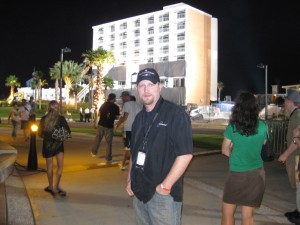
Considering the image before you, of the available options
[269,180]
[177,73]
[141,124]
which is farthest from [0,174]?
[177,73]

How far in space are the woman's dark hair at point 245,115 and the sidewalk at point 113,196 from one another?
1.86 metres

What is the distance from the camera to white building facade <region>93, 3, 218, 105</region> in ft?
232

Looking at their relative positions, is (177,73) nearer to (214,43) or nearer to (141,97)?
(214,43)

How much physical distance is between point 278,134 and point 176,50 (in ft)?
205

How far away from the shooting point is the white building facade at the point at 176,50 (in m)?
70.6

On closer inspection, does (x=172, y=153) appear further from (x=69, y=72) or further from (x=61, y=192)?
(x=69, y=72)

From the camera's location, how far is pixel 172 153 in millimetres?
3002

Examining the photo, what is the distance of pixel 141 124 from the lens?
319 cm

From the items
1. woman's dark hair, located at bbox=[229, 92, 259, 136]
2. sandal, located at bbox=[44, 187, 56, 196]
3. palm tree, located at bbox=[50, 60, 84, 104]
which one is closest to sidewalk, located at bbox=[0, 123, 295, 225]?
sandal, located at bbox=[44, 187, 56, 196]

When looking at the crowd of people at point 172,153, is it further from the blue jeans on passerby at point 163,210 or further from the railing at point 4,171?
the railing at point 4,171

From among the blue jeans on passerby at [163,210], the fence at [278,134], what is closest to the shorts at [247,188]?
the blue jeans on passerby at [163,210]

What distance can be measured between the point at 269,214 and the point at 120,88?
76553mm

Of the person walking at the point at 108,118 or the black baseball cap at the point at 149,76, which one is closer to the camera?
the black baseball cap at the point at 149,76

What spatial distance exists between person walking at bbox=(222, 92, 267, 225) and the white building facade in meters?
64.9
